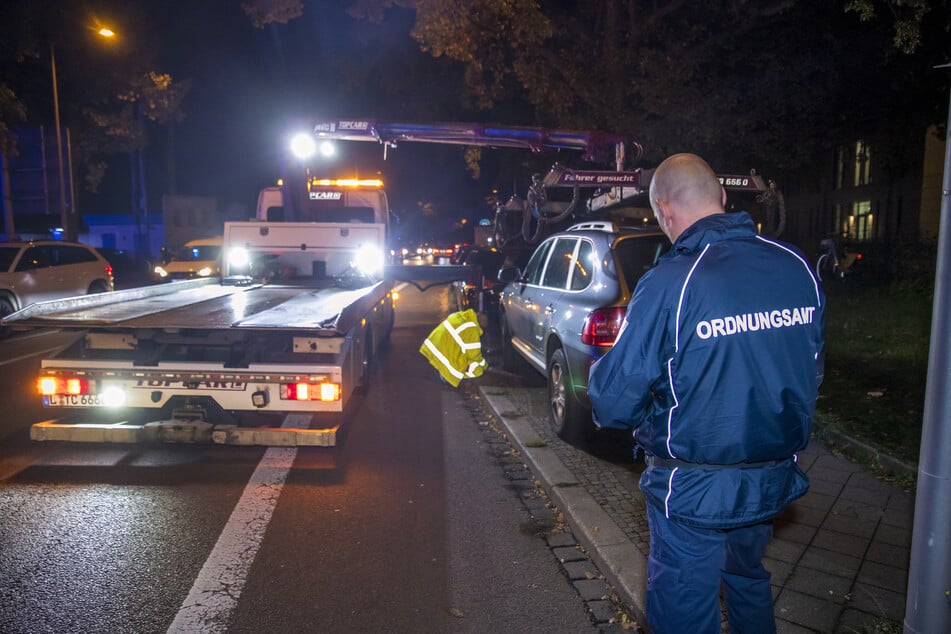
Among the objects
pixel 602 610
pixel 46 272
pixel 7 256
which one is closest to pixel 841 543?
pixel 602 610

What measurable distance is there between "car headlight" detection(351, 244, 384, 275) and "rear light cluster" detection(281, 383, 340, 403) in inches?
216

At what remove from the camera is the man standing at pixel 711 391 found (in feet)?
7.70

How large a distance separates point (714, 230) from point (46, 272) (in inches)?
645

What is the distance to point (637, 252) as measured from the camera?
6.43 metres

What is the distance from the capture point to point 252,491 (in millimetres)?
5492

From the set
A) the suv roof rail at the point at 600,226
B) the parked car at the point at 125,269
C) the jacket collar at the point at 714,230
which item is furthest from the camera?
the parked car at the point at 125,269

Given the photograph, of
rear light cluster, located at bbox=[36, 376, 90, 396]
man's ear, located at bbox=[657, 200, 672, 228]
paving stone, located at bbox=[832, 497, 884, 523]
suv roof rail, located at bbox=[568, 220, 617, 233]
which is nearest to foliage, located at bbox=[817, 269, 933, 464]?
paving stone, located at bbox=[832, 497, 884, 523]

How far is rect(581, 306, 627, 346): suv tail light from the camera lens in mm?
5906

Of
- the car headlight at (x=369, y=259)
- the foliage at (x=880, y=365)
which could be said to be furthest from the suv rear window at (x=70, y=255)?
the foliage at (x=880, y=365)

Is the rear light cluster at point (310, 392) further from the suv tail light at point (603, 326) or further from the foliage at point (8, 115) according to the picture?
the foliage at point (8, 115)

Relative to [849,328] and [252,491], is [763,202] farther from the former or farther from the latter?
[252,491]

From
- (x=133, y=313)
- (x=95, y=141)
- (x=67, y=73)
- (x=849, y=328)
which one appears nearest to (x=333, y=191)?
(x=133, y=313)

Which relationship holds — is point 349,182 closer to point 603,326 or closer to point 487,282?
point 487,282

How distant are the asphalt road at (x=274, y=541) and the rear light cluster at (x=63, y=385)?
0.63m
